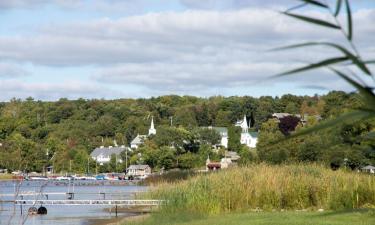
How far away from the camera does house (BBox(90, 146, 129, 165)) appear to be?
433 ft

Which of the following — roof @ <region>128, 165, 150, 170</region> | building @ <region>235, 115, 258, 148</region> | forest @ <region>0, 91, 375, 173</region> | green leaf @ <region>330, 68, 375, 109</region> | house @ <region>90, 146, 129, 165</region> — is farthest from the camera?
building @ <region>235, 115, 258, 148</region>

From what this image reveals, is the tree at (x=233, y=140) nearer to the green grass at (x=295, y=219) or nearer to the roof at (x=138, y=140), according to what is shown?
the roof at (x=138, y=140)

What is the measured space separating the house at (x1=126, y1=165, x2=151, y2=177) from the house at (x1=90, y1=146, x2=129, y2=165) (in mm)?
11907

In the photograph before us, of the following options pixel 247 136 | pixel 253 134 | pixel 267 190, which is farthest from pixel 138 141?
pixel 267 190

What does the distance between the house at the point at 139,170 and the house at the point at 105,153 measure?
469 inches

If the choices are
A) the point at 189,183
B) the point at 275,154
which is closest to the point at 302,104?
the point at 275,154

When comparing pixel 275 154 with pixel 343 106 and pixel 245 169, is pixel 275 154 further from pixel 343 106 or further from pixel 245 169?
pixel 343 106

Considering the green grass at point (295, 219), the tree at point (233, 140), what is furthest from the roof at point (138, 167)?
the green grass at point (295, 219)

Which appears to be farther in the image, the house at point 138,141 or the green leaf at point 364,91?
the house at point 138,141

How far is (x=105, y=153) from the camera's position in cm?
13425

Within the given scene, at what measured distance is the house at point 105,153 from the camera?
132125 millimetres

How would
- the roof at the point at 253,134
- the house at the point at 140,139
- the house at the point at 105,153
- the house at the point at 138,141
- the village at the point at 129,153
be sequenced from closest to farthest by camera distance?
the village at the point at 129,153, the house at the point at 138,141, the house at the point at 140,139, the house at the point at 105,153, the roof at the point at 253,134

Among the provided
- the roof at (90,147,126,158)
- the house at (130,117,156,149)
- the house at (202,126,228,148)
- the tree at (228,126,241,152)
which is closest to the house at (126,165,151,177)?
the house at (130,117,156,149)

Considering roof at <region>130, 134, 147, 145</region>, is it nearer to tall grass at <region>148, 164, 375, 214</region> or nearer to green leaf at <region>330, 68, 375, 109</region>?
tall grass at <region>148, 164, 375, 214</region>
